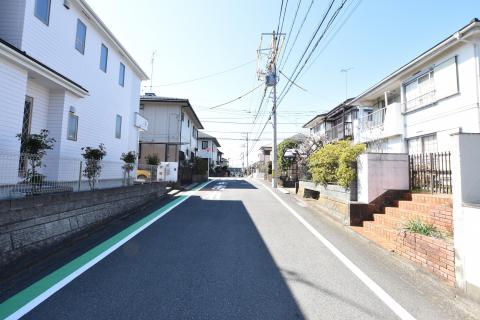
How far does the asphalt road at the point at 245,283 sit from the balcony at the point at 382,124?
9720mm

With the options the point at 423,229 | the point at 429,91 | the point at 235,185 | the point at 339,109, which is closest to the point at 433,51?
the point at 429,91

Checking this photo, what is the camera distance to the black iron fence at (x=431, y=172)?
22.8ft

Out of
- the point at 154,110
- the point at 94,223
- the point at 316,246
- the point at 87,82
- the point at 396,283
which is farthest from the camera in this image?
the point at 154,110

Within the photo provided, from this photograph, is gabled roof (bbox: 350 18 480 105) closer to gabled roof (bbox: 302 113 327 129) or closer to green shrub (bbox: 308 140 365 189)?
A: green shrub (bbox: 308 140 365 189)

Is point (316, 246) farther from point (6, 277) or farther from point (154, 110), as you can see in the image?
point (154, 110)

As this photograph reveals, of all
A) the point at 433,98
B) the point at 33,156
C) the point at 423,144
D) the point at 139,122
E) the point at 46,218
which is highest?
the point at 433,98

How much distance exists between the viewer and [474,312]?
3182 millimetres

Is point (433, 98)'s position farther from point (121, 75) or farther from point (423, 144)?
point (121, 75)

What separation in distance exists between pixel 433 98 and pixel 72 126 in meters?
14.6

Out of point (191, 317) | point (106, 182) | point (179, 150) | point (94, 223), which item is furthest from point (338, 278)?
point (179, 150)

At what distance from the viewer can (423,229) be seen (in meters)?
4.77

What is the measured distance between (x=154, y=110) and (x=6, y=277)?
75.5ft

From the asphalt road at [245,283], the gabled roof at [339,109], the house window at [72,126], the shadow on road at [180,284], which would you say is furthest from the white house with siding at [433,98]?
the house window at [72,126]

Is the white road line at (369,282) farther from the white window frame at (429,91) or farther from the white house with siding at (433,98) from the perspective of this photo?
the white window frame at (429,91)
